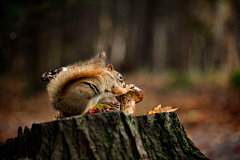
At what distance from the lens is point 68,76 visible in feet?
3.43

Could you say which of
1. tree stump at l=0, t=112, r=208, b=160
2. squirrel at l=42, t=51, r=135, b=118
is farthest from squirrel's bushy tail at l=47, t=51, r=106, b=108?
tree stump at l=0, t=112, r=208, b=160

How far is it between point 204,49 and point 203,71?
0.52m

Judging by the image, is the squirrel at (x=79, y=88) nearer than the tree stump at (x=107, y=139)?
No

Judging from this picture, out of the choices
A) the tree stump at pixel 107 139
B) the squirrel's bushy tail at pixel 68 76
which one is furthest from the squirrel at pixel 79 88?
the tree stump at pixel 107 139

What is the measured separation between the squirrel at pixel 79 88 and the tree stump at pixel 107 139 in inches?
5.5

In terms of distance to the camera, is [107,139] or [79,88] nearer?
[107,139]

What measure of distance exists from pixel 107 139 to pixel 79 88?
11.5 inches

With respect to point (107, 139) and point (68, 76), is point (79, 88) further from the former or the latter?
point (107, 139)

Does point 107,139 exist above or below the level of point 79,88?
below

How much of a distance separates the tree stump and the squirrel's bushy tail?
0.21 metres

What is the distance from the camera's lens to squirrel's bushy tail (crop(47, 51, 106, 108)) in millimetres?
1006

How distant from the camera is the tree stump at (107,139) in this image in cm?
80

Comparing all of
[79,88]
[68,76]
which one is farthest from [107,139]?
[68,76]

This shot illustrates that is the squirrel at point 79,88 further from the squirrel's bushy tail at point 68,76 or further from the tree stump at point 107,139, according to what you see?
the tree stump at point 107,139
